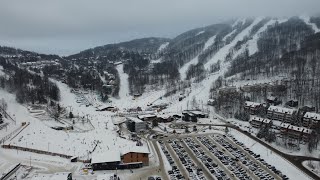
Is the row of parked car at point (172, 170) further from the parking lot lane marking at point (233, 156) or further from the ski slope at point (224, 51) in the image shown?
the ski slope at point (224, 51)

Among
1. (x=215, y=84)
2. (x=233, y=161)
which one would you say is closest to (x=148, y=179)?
(x=233, y=161)

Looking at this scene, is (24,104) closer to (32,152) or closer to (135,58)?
(32,152)

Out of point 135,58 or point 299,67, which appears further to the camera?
point 135,58

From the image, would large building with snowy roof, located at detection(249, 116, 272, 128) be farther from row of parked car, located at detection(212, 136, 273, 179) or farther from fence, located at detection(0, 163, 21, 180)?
fence, located at detection(0, 163, 21, 180)

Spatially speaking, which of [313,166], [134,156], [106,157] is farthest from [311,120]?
[106,157]


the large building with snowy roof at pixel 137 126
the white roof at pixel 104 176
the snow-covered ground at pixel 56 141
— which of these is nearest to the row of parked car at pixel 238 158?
the snow-covered ground at pixel 56 141

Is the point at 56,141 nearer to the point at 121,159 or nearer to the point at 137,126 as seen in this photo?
the point at 121,159
